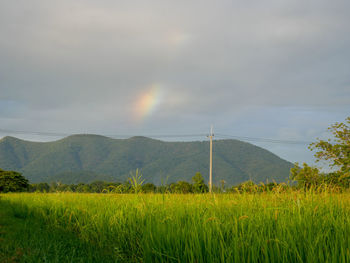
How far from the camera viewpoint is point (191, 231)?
3.88m

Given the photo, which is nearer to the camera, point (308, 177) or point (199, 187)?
point (308, 177)

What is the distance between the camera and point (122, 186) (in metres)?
8.49

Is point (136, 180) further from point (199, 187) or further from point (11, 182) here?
point (11, 182)

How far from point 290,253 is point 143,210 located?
348 centimetres

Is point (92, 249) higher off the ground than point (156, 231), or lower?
lower

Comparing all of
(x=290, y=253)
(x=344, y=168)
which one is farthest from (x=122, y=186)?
(x=344, y=168)

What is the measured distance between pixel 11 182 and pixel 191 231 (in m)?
35.0

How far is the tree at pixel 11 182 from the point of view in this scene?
3284cm

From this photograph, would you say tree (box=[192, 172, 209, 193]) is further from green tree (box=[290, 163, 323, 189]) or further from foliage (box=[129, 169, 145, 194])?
green tree (box=[290, 163, 323, 189])

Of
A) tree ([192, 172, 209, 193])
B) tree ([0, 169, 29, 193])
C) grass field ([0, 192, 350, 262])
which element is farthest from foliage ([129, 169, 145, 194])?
tree ([0, 169, 29, 193])

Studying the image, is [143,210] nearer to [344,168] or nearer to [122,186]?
[122,186]

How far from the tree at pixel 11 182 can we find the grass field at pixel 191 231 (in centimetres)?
2566

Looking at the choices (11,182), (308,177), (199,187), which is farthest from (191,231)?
(11,182)

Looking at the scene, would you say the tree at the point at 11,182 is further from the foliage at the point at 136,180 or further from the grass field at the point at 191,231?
the foliage at the point at 136,180
